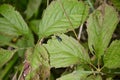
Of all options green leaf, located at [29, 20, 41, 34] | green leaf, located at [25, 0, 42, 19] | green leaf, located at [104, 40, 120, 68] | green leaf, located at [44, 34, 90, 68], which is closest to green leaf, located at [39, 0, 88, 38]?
green leaf, located at [44, 34, 90, 68]

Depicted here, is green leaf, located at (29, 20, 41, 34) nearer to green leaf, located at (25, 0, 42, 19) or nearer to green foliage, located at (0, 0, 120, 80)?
green leaf, located at (25, 0, 42, 19)

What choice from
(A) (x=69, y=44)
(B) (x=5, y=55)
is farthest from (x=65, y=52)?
(B) (x=5, y=55)

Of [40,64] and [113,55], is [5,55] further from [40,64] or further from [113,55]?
[113,55]

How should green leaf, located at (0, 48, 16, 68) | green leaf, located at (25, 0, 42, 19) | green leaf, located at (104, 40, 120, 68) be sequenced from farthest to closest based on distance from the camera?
green leaf, located at (25, 0, 42, 19), green leaf, located at (0, 48, 16, 68), green leaf, located at (104, 40, 120, 68)

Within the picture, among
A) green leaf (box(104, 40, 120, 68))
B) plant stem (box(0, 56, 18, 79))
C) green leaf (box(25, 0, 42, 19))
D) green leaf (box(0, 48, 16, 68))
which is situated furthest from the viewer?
green leaf (box(25, 0, 42, 19))

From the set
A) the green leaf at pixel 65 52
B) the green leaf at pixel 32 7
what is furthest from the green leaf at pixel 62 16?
the green leaf at pixel 32 7

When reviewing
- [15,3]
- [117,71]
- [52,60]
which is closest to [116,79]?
[117,71]
